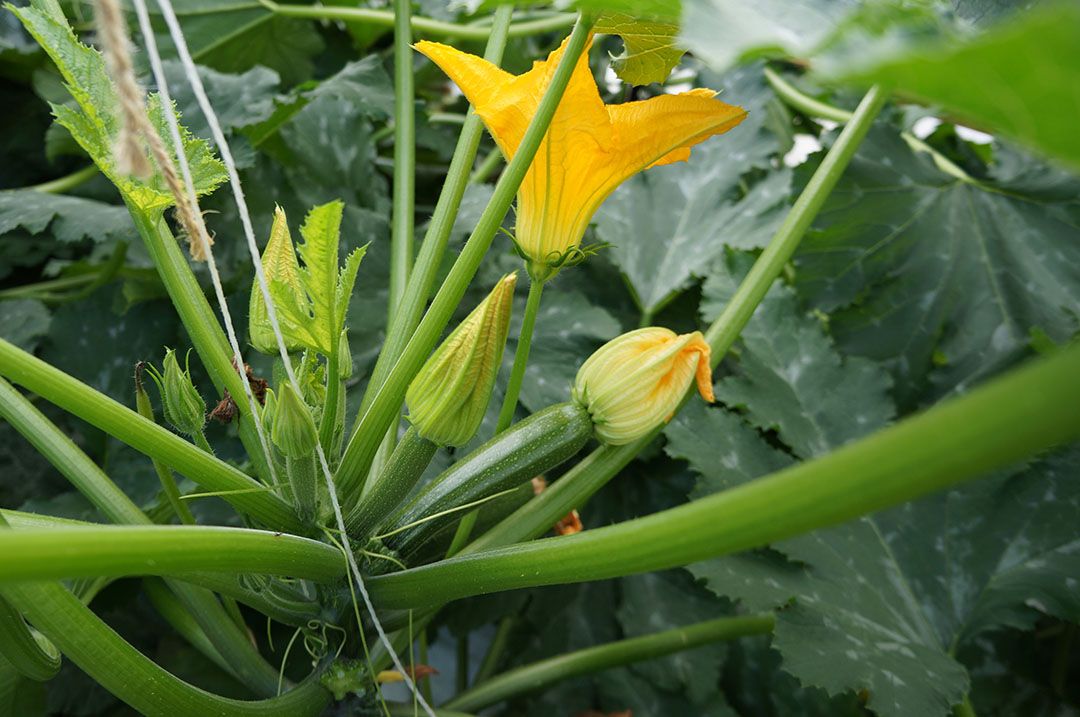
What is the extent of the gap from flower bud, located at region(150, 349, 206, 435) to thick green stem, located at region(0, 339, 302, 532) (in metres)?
0.06

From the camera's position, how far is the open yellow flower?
2.16 ft

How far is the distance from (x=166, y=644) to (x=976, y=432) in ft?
3.42

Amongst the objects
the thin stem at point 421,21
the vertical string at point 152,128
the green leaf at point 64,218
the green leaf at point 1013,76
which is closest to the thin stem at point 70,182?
the green leaf at point 64,218

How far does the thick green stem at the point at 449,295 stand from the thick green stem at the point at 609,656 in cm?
43

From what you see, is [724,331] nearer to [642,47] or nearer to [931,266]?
[642,47]

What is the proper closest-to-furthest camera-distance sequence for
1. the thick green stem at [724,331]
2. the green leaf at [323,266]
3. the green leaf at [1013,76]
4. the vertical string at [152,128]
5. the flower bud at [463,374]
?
1. the green leaf at [1013,76]
2. the vertical string at [152,128]
3. the green leaf at [323,266]
4. the flower bud at [463,374]
5. the thick green stem at [724,331]

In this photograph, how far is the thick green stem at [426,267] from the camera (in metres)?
0.76

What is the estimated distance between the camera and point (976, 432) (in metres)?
0.34

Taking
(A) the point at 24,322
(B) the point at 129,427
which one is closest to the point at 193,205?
(B) the point at 129,427

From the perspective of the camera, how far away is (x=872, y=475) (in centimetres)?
37

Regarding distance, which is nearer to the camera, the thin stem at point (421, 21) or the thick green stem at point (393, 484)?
the thick green stem at point (393, 484)

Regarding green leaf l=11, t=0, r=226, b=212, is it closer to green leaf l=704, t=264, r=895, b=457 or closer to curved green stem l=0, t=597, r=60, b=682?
curved green stem l=0, t=597, r=60, b=682

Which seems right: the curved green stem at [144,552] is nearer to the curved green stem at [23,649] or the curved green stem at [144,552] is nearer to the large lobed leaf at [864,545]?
the curved green stem at [23,649]

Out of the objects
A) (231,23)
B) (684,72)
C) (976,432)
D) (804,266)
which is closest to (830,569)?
(804,266)
